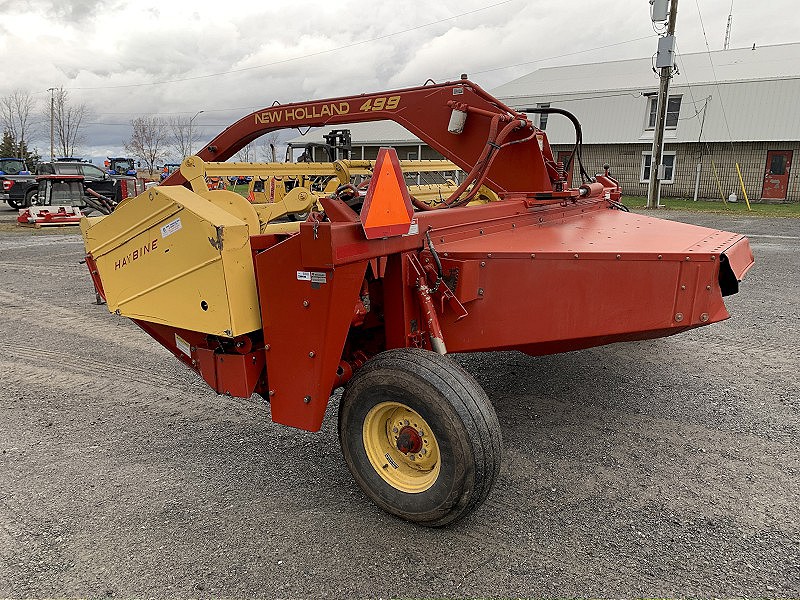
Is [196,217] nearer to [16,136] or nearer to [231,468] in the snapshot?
[231,468]

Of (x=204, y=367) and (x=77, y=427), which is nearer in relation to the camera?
(x=204, y=367)

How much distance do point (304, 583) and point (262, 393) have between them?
1.11 metres

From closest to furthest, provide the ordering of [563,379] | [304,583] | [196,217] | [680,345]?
[304,583]
[196,217]
[563,379]
[680,345]

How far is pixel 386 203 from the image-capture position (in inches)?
109

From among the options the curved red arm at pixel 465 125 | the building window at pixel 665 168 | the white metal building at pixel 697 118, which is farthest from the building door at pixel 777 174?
the curved red arm at pixel 465 125

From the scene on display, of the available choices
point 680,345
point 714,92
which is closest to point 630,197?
point 714,92

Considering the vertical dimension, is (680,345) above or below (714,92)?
below

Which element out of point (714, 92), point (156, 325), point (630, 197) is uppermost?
point (714, 92)

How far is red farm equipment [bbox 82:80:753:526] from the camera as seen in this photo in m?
2.64

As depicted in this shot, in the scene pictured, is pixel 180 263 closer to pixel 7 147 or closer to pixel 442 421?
pixel 442 421

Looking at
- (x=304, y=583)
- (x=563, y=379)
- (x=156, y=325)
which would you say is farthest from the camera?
(x=563, y=379)

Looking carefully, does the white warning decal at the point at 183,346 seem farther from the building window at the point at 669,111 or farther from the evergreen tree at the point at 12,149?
the evergreen tree at the point at 12,149

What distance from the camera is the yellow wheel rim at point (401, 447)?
269 centimetres

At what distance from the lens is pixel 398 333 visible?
3027 mm
